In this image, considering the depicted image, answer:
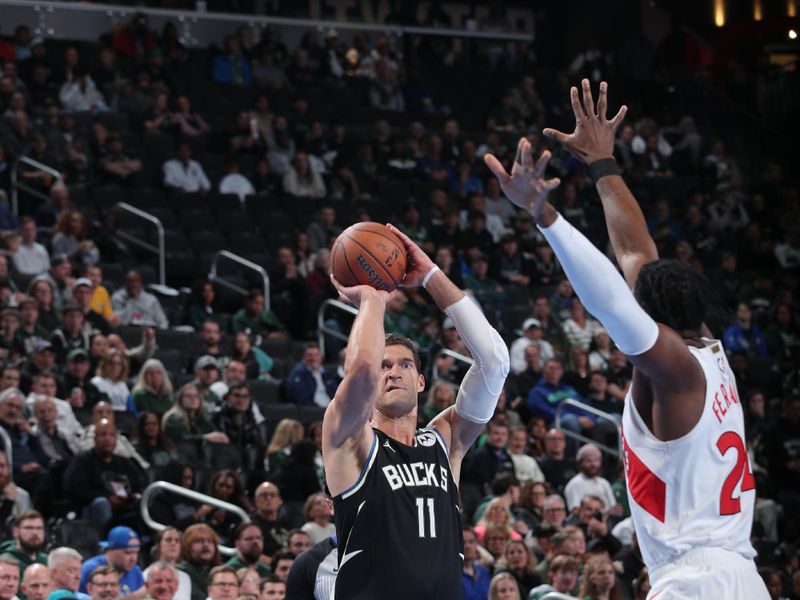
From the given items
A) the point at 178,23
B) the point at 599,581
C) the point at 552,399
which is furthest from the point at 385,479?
the point at 178,23

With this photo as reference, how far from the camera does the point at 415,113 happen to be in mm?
20406

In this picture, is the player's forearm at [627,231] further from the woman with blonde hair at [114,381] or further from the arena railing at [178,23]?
the arena railing at [178,23]

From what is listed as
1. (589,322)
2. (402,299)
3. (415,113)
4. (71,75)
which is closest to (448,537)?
(402,299)

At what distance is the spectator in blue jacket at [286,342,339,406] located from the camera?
13.7m

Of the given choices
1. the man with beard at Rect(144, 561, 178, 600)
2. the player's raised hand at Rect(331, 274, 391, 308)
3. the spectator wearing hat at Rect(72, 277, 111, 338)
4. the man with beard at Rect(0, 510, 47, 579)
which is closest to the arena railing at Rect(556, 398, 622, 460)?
→ the spectator wearing hat at Rect(72, 277, 111, 338)

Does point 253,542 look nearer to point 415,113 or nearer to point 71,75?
point 71,75

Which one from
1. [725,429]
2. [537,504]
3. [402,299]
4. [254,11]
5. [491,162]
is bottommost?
[537,504]

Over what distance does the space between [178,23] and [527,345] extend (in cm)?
832

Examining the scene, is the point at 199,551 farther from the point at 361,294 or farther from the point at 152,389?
the point at 361,294

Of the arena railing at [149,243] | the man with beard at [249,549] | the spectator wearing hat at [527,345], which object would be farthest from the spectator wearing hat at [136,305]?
the man with beard at [249,549]

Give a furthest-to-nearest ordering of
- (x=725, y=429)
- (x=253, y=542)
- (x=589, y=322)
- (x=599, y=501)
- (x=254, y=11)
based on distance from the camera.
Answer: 1. (x=254, y=11)
2. (x=589, y=322)
3. (x=599, y=501)
4. (x=253, y=542)
5. (x=725, y=429)

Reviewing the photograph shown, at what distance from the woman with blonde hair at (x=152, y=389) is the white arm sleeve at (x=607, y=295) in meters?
8.78

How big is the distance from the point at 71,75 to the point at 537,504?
878 cm

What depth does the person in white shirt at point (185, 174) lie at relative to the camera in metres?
16.7
